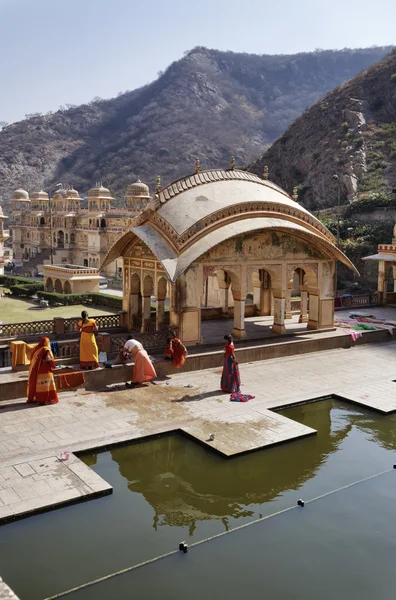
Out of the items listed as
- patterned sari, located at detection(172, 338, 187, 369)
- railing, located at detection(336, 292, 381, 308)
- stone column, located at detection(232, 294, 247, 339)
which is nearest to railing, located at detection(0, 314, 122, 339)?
patterned sari, located at detection(172, 338, 187, 369)

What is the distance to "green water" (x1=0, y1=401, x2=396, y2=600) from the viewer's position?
20.0 feet

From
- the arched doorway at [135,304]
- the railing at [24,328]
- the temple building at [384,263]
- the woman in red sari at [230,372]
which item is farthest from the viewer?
the temple building at [384,263]

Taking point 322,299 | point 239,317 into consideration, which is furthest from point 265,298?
point 239,317

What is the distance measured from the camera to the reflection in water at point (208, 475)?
304 inches

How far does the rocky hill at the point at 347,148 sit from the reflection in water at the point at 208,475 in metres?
44.8

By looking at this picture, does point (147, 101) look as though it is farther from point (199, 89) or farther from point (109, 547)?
point (109, 547)

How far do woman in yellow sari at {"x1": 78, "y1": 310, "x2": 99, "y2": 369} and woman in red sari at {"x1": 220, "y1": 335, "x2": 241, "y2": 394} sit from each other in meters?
2.84

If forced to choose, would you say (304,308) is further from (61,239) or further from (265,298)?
(61,239)

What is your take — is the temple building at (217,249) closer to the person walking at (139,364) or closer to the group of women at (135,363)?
the group of women at (135,363)

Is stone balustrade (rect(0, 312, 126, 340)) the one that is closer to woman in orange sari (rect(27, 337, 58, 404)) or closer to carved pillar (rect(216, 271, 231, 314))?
woman in orange sari (rect(27, 337, 58, 404))

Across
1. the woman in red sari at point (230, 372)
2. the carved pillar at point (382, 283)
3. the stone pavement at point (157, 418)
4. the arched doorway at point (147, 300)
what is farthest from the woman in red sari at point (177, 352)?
the carved pillar at point (382, 283)

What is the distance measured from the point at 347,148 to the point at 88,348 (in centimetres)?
5823

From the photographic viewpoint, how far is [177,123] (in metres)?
129

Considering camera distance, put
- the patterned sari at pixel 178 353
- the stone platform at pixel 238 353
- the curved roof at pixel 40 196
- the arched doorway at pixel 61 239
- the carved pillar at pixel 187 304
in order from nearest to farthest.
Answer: the stone platform at pixel 238 353
the patterned sari at pixel 178 353
the carved pillar at pixel 187 304
the arched doorway at pixel 61 239
the curved roof at pixel 40 196
